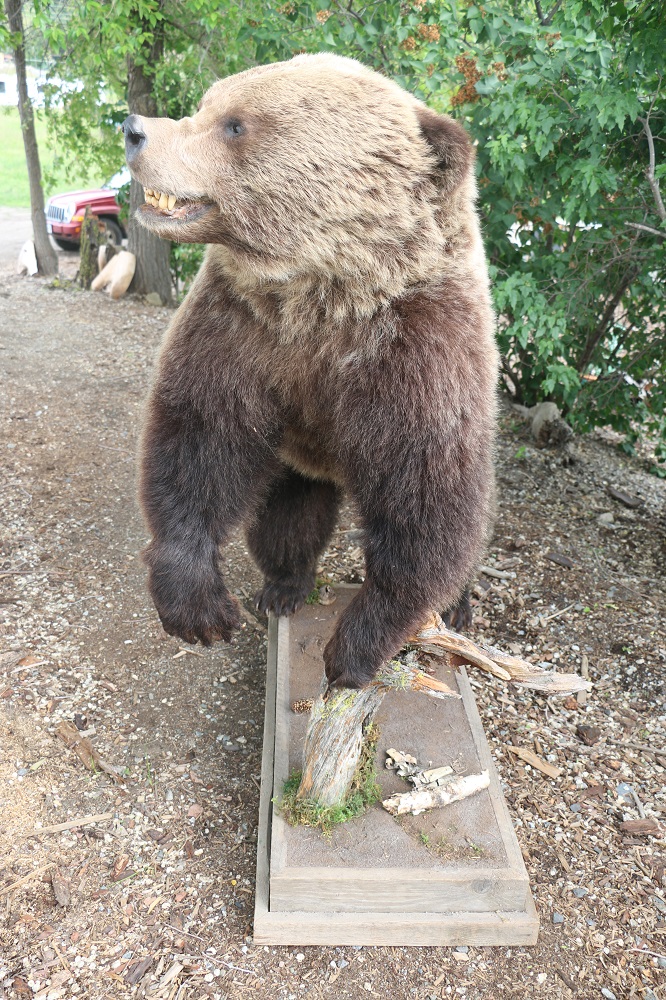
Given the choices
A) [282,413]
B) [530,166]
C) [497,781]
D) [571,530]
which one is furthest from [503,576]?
[282,413]

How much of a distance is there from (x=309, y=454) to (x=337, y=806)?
1108mm

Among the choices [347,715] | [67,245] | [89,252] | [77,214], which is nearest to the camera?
[347,715]

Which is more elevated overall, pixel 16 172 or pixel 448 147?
pixel 448 147

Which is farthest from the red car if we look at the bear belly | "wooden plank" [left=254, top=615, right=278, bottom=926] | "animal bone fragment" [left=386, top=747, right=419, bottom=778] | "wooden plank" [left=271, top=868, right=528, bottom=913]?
"wooden plank" [left=271, top=868, right=528, bottom=913]

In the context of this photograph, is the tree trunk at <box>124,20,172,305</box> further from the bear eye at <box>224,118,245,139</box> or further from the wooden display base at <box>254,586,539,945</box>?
the wooden display base at <box>254,586,539,945</box>

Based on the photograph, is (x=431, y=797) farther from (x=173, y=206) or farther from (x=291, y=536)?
(x=173, y=206)

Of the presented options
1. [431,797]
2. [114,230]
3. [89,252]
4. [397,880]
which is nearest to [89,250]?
[89,252]

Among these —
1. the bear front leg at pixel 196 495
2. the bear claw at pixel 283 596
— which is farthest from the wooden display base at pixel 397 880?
the bear claw at pixel 283 596

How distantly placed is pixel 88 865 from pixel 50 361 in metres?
4.46

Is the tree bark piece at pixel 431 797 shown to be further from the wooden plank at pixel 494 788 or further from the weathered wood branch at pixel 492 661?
the weathered wood branch at pixel 492 661

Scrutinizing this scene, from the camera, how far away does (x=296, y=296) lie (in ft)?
7.02

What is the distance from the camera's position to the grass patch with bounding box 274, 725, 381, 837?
2.62 metres

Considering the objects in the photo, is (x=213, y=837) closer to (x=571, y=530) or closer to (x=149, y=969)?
(x=149, y=969)

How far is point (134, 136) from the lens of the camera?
182 cm
